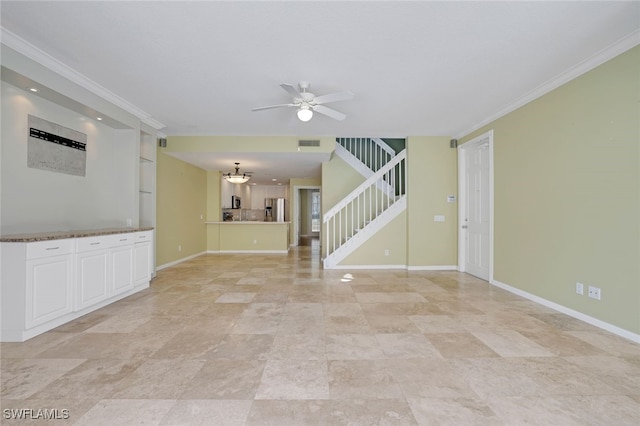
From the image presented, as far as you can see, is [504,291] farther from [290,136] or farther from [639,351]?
[290,136]

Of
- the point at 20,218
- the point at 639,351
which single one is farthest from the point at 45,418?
the point at 639,351

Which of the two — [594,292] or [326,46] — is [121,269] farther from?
[594,292]

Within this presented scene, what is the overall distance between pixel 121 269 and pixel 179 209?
3.14 metres

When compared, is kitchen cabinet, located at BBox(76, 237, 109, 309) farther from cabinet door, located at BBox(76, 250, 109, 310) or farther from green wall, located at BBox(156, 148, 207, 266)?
green wall, located at BBox(156, 148, 207, 266)

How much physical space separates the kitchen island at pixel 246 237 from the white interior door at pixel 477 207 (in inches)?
191

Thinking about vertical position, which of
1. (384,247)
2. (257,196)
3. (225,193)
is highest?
(257,196)

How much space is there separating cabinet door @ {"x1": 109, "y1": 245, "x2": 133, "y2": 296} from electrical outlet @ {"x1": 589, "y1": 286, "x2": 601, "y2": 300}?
554 centimetres

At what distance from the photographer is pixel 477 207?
5.25 m

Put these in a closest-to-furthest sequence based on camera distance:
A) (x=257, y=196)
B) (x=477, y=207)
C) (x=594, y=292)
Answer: (x=594, y=292)
(x=477, y=207)
(x=257, y=196)

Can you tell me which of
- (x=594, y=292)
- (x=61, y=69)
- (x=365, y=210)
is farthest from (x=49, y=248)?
(x=594, y=292)

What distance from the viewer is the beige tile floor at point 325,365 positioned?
1.67 metres

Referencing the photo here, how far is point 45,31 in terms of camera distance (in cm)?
249

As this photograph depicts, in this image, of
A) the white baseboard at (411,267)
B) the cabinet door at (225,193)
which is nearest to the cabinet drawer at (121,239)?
the white baseboard at (411,267)

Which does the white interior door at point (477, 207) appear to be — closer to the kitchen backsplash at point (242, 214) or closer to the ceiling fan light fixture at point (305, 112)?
the ceiling fan light fixture at point (305, 112)
